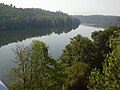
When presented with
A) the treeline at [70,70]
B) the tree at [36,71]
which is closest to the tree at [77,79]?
the treeline at [70,70]

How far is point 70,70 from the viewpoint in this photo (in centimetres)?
3938

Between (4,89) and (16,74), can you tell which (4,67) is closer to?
(16,74)

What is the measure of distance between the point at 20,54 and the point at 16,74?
202 centimetres

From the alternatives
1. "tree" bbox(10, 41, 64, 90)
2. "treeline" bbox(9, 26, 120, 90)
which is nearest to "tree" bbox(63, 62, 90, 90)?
"treeline" bbox(9, 26, 120, 90)

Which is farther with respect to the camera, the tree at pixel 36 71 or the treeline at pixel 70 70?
the tree at pixel 36 71

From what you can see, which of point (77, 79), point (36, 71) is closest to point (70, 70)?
point (77, 79)

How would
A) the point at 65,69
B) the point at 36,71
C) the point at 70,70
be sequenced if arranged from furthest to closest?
the point at 70,70
the point at 65,69
the point at 36,71

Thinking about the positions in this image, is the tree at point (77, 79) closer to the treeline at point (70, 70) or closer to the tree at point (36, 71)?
the treeline at point (70, 70)

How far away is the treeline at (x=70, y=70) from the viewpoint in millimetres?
16781

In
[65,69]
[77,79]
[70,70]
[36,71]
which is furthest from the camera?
[70,70]

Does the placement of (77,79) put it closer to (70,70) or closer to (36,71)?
(70,70)

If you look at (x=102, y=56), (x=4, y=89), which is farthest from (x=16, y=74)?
(x=102, y=56)

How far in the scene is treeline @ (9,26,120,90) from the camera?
1678cm

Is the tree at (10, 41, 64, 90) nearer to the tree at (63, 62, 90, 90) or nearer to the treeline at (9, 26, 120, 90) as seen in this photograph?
the treeline at (9, 26, 120, 90)
